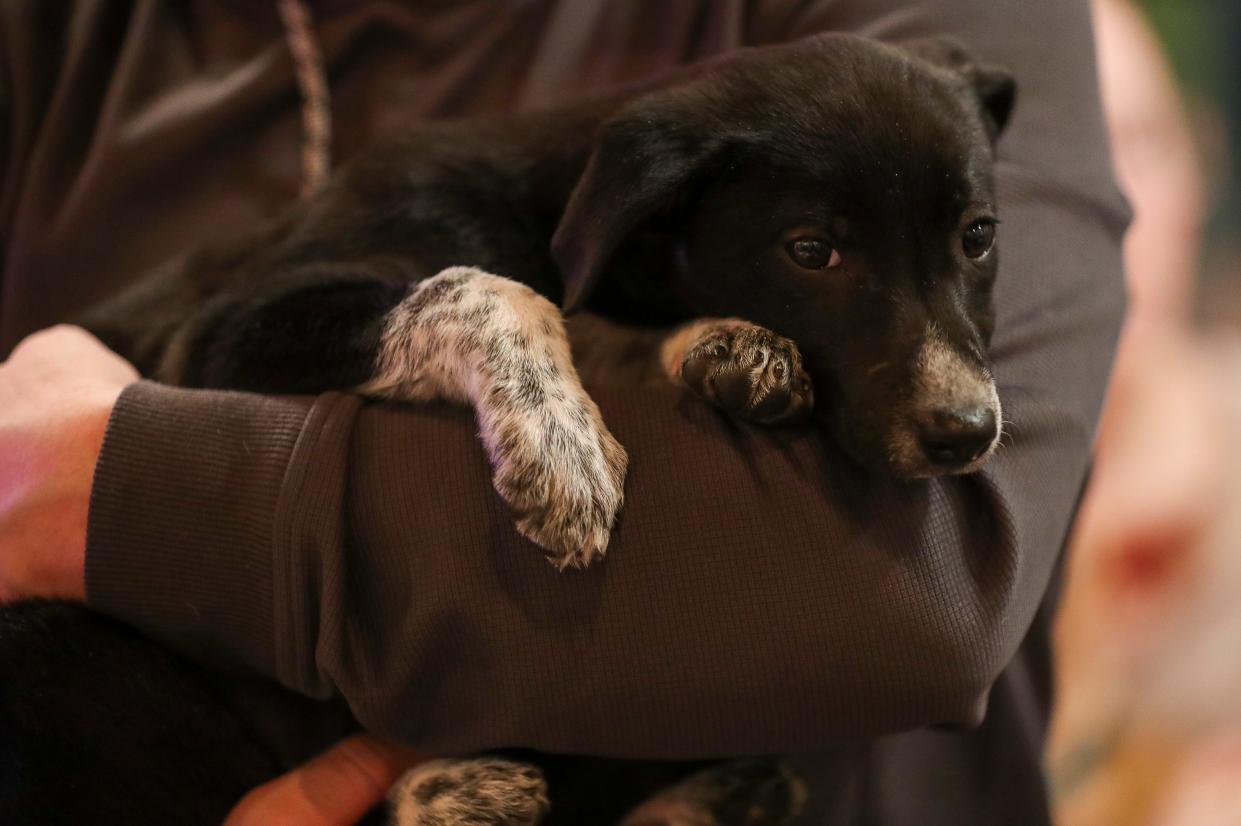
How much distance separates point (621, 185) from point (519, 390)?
0.39 meters

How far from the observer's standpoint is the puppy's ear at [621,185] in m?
1.56

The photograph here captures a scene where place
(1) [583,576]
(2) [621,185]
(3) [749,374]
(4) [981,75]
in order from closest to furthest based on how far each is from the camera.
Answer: (1) [583,576]
(3) [749,374]
(2) [621,185]
(4) [981,75]

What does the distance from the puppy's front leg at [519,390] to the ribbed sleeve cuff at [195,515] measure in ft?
0.72

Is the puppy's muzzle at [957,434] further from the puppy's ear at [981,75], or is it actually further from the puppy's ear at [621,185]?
the puppy's ear at [981,75]

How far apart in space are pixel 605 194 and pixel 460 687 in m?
0.83

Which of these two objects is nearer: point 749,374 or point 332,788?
point 749,374

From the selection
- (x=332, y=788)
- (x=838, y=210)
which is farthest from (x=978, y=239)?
(x=332, y=788)

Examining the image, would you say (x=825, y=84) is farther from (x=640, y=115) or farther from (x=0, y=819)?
(x=0, y=819)

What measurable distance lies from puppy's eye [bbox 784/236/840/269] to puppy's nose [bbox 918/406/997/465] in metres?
0.35

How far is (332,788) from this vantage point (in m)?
1.60

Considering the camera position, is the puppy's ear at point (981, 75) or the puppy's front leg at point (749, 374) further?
the puppy's ear at point (981, 75)

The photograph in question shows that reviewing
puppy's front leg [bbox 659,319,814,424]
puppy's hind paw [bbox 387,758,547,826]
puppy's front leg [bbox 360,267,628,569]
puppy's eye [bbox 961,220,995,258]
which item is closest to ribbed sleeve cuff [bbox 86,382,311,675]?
puppy's front leg [bbox 360,267,628,569]

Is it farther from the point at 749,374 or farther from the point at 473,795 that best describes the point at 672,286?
the point at 473,795

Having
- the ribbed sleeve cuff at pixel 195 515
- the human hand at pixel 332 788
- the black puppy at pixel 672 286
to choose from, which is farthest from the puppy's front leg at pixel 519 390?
the human hand at pixel 332 788
